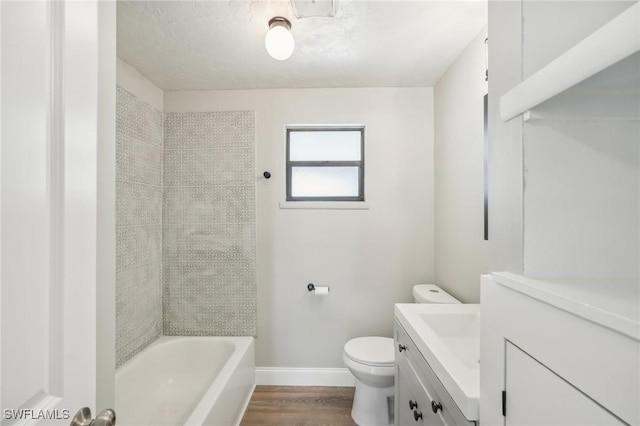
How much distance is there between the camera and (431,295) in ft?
6.28

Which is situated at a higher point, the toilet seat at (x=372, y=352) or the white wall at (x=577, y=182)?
the white wall at (x=577, y=182)

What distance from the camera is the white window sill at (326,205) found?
2.30 metres

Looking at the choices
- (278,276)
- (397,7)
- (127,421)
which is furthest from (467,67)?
(127,421)

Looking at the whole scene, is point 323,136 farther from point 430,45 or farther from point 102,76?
point 102,76

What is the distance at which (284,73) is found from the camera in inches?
82.6

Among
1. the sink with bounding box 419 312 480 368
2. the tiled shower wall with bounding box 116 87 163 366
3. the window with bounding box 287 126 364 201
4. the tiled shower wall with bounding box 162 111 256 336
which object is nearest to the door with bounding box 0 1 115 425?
the sink with bounding box 419 312 480 368

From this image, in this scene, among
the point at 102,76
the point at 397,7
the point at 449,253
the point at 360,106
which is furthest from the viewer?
the point at 360,106

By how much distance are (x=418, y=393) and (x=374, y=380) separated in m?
0.67

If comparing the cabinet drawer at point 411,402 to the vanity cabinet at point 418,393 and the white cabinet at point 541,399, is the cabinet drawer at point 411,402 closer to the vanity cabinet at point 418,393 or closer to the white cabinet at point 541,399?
the vanity cabinet at point 418,393

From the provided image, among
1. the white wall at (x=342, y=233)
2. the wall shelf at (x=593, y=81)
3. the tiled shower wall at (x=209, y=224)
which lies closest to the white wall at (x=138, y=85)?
the tiled shower wall at (x=209, y=224)

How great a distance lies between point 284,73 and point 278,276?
1.65 m

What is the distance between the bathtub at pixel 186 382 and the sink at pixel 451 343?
1.15m

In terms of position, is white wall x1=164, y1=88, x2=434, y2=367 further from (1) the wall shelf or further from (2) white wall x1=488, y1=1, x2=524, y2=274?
(1) the wall shelf

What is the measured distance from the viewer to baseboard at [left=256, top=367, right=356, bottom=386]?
2.26m
